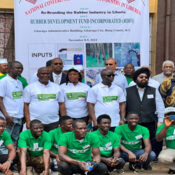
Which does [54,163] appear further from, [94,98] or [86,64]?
[86,64]

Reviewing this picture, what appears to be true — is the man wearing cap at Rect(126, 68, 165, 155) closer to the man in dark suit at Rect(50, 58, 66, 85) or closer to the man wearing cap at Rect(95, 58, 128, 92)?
the man wearing cap at Rect(95, 58, 128, 92)

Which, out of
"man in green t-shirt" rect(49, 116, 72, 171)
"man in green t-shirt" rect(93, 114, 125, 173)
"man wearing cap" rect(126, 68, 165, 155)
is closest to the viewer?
"man in green t-shirt" rect(49, 116, 72, 171)

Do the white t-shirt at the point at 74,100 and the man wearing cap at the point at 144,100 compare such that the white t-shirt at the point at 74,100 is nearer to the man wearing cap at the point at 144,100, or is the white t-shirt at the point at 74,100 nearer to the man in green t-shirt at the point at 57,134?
the man in green t-shirt at the point at 57,134

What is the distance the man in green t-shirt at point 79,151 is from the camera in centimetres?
608

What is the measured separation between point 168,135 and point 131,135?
0.62 metres

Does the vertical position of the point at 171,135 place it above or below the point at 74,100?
below

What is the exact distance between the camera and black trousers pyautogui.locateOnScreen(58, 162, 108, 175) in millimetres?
6102

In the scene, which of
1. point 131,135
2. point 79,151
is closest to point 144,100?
point 131,135

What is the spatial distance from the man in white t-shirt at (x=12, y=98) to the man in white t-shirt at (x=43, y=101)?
11.4 inches

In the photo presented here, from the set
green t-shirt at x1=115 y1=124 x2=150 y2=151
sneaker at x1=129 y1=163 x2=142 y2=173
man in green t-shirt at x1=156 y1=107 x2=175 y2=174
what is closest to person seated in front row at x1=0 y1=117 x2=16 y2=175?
green t-shirt at x1=115 y1=124 x2=150 y2=151

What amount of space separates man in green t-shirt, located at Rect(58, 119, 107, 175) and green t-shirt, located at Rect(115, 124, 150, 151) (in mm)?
933

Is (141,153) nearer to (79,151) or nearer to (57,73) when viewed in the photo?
(79,151)

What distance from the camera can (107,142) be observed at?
6773mm

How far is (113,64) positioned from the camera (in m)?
7.64
